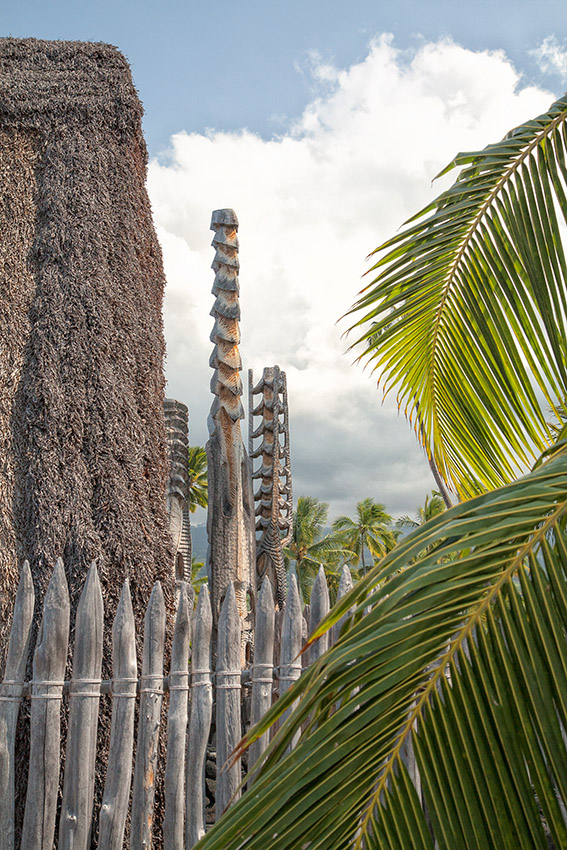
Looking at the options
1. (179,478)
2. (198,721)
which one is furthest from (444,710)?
(179,478)

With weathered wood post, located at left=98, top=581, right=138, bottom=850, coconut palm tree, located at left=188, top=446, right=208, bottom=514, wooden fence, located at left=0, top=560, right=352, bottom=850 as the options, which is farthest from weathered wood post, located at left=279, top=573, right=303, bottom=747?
coconut palm tree, located at left=188, top=446, right=208, bottom=514

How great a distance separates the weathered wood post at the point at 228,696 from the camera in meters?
3.60

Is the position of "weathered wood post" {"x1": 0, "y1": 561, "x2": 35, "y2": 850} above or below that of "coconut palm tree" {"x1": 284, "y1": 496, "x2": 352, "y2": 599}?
below

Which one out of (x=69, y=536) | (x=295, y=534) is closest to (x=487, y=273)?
(x=69, y=536)

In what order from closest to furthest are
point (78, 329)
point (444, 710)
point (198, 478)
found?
point (444, 710)
point (78, 329)
point (198, 478)

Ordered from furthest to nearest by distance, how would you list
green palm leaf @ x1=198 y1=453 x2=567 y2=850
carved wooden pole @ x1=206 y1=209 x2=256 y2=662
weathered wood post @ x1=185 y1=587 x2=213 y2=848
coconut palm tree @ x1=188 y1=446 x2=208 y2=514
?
coconut palm tree @ x1=188 y1=446 x2=208 y2=514 < carved wooden pole @ x1=206 y1=209 x2=256 y2=662 < weathered wood post @ x1=185 y1=587 x2=213 y2=848 < green palm leaf @ x1=198 y1=453 x2=567 y2=850

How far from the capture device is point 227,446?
8086 millimetres

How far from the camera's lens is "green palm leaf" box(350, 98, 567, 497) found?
2045mm

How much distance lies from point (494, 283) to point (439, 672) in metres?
1.41

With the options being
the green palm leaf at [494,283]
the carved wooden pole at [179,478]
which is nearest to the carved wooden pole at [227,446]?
the carved wooden pole at [179,478]

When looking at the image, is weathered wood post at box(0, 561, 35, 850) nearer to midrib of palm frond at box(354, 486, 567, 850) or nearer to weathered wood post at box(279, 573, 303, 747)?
weathered wood post at box(279, 573, 303, 747)

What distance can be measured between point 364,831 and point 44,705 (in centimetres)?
283

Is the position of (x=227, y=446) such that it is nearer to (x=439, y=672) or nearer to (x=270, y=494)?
(x=270, y=494)

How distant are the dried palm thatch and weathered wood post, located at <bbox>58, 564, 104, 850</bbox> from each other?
914 mm
